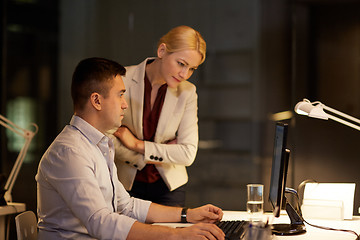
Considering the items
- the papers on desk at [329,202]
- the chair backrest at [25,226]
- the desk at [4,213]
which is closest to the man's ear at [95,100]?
the chair backrest at [25,226]

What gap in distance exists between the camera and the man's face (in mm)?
2107

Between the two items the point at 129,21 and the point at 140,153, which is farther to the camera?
the point at 129,21

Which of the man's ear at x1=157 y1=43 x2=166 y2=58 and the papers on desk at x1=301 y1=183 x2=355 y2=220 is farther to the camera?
the man's ear at x1=157 y1=43 x2=166 y2=58

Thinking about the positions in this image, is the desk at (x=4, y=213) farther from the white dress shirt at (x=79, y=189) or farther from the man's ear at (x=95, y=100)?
the man's ear at (x=95, y=100)

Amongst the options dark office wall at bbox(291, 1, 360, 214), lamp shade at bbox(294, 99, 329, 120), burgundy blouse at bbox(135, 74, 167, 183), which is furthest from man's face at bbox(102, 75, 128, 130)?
dark office wall at bbox(291, 1, 360, 214)

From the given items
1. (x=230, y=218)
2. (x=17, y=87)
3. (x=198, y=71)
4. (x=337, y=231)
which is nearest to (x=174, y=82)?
(x=230, y=218)

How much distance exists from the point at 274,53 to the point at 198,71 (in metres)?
0.62

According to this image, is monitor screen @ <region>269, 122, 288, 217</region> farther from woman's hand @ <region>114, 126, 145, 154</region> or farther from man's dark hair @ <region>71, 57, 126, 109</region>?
woman's hand @ <region>114, 126, 145, 154</region>

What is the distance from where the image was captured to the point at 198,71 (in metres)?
4.19

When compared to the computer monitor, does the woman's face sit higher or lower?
higher

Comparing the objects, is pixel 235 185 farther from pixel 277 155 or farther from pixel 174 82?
pixel 277 155

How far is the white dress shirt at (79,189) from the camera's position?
1847 millimetres

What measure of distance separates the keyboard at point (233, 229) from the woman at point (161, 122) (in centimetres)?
66

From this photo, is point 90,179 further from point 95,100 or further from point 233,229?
point 233,229
